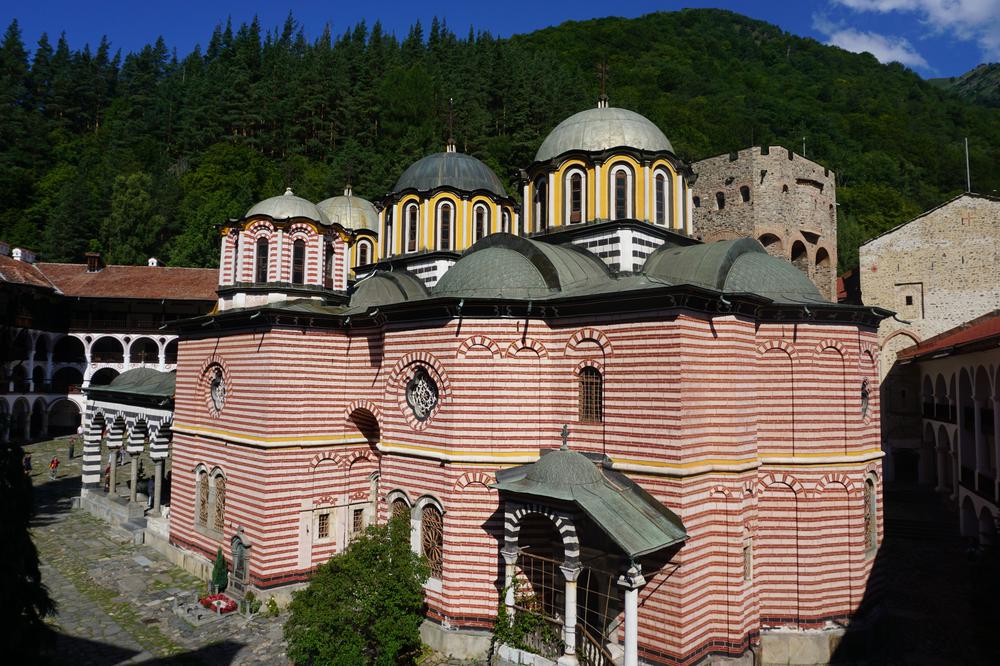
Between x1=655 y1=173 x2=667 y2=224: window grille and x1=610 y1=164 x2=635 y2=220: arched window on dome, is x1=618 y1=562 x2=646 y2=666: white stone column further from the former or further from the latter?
x1=655 y1=173 x2=667 y2=224: window grille

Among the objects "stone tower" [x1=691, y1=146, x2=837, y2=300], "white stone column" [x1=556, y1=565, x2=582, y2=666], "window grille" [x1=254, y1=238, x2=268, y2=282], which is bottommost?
"white stone column" [x1=556, y1=565, x2=582, y2=666]

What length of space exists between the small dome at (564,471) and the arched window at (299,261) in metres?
8.81

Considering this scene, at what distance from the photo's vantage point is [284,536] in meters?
13.0

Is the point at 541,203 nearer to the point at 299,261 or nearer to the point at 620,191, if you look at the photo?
the point at 620,191

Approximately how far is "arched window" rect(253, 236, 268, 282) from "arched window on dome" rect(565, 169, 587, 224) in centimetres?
756

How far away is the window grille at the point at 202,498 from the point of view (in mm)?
15102

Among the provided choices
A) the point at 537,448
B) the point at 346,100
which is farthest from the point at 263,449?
the point at 346,100

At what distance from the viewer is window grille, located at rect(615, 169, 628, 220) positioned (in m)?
13.7

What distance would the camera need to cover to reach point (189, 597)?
13.4 m

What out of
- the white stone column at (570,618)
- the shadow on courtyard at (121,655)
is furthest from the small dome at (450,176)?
the shadow on courtyard at (121,655)

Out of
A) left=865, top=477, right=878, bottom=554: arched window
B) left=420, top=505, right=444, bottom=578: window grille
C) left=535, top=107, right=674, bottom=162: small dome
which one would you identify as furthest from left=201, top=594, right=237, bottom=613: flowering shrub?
left=865, top=477, right=878, bottom=554: arched window

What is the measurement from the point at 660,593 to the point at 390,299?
27.5 ft

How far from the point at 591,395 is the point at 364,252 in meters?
12.2

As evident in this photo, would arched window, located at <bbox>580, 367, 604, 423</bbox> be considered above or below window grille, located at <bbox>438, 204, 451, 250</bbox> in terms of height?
below
